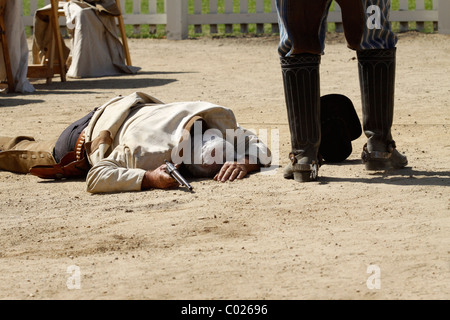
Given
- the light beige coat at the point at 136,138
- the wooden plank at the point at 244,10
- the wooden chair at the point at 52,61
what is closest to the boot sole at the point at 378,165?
the light beige coat at the point at 136,138

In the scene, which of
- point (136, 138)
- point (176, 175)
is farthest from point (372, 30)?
point (136, 138)

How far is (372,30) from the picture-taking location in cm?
410

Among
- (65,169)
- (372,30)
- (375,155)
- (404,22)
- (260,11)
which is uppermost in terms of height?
(372,30)

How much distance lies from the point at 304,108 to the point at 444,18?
824 centimetres

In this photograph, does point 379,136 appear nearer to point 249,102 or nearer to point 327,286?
point 327,286

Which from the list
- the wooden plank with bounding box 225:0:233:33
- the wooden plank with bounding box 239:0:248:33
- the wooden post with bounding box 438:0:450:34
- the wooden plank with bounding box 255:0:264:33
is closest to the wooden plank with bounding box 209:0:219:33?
the wooden plank with bounding box 225:0:233:33

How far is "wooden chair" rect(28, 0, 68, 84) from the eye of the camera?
8906 mm

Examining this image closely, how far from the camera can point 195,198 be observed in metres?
3.86

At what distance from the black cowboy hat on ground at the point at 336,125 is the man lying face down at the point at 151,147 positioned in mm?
324

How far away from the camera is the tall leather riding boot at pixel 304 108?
4.01 meters

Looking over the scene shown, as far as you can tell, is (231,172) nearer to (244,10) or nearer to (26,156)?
(26,156)

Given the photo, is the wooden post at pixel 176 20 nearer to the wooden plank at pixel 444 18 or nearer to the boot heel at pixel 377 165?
the wooden plank at pixel 444 18

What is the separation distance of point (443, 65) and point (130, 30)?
6.16 m

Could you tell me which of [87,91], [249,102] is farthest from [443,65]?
[87,91]
